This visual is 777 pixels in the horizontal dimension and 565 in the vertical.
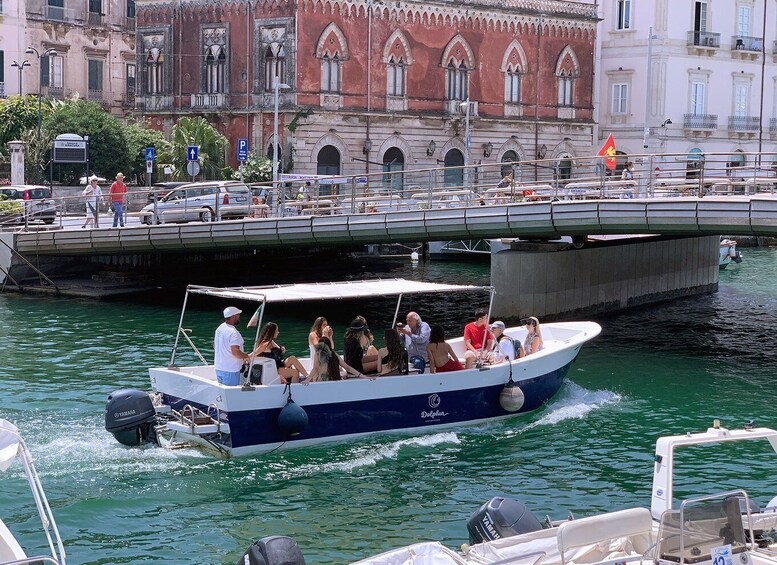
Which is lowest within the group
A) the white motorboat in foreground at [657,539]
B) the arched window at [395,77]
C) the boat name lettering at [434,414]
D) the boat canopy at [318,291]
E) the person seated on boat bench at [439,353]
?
the boat name lettering at [434,414]

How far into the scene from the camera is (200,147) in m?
59.1

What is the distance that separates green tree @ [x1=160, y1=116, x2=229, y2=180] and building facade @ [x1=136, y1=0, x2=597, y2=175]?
7.07 ft

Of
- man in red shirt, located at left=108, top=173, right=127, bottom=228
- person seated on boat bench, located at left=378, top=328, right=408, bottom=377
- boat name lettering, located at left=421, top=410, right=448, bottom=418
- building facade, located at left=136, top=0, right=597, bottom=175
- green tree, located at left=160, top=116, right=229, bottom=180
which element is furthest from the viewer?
building facade, located at left=136, top=0, right=597, bottom=175

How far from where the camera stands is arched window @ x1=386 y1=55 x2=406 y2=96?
63469mm

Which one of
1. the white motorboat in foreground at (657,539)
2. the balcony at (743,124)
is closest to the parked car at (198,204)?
the white motorboat in foreground at (657,539)

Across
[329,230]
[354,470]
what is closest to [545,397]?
[354,470]

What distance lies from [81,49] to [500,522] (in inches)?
2428

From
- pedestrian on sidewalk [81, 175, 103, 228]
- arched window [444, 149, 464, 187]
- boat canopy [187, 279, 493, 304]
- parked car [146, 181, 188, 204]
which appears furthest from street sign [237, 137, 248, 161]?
boat canopy [187, 279, 493, 304]

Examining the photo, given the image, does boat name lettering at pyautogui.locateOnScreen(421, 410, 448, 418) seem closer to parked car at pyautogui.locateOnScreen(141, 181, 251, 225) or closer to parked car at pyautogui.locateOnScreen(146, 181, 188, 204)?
parked car at pyautogui.locateOnScreen(146, 181, 188, 204)

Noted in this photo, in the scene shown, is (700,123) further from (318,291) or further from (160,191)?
(318,291)

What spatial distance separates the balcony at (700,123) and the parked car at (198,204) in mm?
37077

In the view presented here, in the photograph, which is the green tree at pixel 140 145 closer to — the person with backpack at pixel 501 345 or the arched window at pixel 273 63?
the arched window at pixel 273 63

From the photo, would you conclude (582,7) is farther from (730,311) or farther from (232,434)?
(232,434)

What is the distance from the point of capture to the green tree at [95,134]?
57.8m
